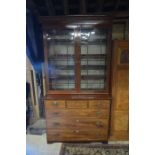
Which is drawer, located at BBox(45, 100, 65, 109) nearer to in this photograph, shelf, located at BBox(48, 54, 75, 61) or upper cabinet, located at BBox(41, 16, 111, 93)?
upper cabinet, located at BBox(41, 16, 111, 93)

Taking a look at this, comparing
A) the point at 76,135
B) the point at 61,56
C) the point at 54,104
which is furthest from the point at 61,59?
the point at 76,135

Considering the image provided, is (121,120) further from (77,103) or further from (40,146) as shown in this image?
(40,146)

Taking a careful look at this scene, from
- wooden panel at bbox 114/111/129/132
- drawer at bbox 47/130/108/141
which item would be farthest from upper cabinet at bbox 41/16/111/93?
drawer at bbox 47/130/108/141

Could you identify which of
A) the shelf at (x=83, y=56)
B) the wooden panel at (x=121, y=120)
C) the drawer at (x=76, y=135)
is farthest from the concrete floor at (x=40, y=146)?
the shelf at (x=83, y=56)

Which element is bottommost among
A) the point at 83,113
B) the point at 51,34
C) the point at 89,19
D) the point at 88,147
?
the point at 88,147

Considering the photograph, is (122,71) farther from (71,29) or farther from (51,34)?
(51,34)

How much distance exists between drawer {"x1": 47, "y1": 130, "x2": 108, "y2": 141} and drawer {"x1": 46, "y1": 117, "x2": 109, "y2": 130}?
0.23 ft

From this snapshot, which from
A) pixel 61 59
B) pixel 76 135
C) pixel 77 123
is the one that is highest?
pixel 61 59

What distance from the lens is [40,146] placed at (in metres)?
2.79

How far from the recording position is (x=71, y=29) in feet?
9.08

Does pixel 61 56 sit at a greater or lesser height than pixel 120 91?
greater

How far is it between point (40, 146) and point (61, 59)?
4.30 ft
